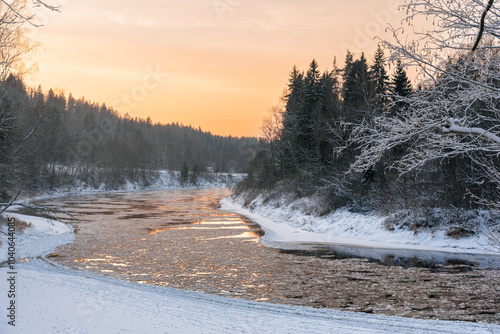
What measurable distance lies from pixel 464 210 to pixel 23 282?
20755 millimetres

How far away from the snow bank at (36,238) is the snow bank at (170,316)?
24.3 feet

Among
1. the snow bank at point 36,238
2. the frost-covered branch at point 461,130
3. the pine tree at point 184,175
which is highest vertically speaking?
the frost-covered branch at point 461,130

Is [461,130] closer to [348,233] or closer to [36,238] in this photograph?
[348,233]

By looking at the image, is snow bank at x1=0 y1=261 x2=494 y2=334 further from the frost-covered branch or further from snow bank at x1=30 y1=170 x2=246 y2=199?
snow bank at x1=30 y1=170 x2=246 y2=199

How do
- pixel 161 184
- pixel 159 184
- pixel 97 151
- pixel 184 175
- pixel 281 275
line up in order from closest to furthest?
pixel 281 275 → pixel 97 151 → pixel 159 184 → pixel 161 184 → pixel 184 175

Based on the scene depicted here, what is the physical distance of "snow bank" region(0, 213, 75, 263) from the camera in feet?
57.3

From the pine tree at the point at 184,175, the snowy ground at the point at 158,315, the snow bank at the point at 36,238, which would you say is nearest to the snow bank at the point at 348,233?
the snowy ground at the point at 158,315

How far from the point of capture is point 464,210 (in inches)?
766

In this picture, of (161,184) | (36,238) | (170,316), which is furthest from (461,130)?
(161,184)

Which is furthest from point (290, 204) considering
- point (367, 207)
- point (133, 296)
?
point (133, 296)

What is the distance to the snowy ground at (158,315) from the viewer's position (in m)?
7.69

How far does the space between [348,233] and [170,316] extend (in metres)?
16.5

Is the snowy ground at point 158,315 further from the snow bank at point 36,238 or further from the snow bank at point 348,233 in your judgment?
the snow bank at point 348,233

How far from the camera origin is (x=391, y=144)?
5.40 m
